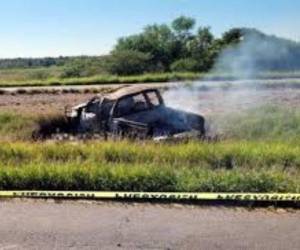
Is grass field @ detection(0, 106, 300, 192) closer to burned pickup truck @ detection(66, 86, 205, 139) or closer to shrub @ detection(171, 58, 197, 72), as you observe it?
burned pickup truck @ detection(66, 86, 205, 139)

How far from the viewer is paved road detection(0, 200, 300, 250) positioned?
17.6 feet

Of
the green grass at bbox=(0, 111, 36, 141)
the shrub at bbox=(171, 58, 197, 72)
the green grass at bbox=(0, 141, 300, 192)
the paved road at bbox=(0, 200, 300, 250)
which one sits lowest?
the green grass at bbox=(0, 111, 36, 141)

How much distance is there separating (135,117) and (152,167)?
5.96 m

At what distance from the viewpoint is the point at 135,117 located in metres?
13.8

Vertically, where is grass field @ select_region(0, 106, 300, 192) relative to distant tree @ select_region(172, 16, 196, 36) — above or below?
below

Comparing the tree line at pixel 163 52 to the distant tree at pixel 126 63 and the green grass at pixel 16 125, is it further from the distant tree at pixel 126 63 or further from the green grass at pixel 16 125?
the green grass at pixel 16 125

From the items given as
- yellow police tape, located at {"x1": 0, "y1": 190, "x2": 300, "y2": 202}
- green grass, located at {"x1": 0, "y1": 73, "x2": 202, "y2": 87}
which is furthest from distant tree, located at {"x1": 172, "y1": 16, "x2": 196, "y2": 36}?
yellow police tape, located at {"x1": 0, "y1": 190, "x2": 300, "y2": 202}

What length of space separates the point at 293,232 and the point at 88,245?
195cm

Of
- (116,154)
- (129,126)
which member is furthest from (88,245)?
(129,126)

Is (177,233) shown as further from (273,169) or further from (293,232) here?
(273,169)

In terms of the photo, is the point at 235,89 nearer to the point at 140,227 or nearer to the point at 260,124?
the point at 260,124

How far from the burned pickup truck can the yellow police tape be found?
19.6 feet

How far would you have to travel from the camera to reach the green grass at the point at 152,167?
7273 mm

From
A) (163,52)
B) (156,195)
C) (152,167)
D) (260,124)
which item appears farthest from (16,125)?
(163,52)
